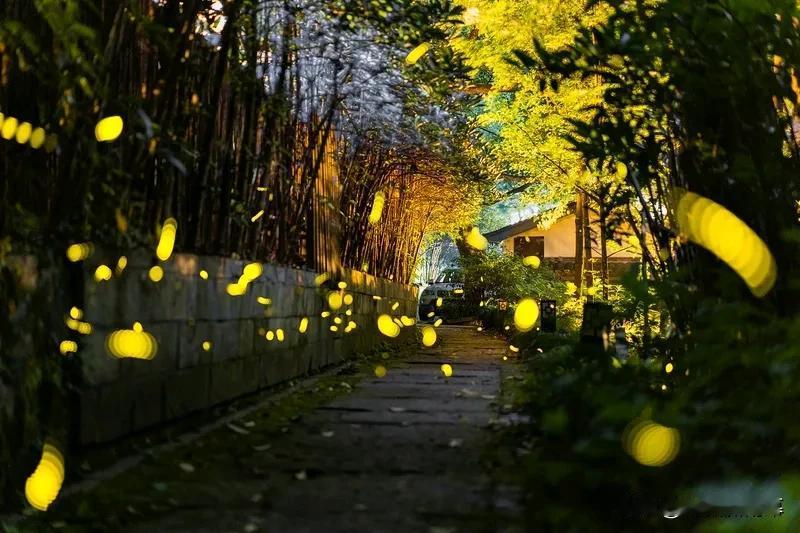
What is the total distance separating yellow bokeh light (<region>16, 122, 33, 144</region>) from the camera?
311cm

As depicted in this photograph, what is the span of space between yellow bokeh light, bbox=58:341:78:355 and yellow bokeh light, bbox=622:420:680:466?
2324 mm

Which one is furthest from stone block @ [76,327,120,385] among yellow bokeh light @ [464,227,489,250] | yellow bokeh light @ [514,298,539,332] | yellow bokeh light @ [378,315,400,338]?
yellow bokeh light @ [464,227,489,250]

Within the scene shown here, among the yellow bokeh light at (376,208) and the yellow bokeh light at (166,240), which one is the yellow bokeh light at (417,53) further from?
the yellow bokeh light at (376,208)

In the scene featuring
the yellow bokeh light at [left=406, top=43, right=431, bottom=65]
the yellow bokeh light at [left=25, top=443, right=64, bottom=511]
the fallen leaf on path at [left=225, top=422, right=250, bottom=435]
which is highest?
the yellow bokeh light at [left=406, top=43, right=431, bottom=65]

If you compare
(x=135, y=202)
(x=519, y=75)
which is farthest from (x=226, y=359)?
(x=519, y=75)

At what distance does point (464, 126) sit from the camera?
11.6 metres

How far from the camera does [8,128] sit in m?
3.05

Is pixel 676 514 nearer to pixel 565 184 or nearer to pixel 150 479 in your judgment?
pixel 150 479

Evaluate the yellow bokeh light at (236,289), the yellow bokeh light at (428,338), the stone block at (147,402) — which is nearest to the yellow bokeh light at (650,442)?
the stone block at (147,402)

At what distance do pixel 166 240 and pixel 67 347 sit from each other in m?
1.15

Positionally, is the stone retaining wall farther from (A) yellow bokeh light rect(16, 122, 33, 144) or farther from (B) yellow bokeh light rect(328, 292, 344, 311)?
(B) yellow bokeh light rect(328, 292, 344, 311)

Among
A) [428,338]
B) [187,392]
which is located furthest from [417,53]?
[428,338]

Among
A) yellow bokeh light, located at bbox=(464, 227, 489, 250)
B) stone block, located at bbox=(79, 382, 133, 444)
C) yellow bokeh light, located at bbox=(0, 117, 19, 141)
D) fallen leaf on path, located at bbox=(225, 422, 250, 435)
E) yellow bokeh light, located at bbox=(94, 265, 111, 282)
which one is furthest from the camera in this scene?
yellow bokeh light, located at bbox=(464, 227, 489, 250)

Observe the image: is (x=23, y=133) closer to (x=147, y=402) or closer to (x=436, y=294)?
(x=147, y=402)
